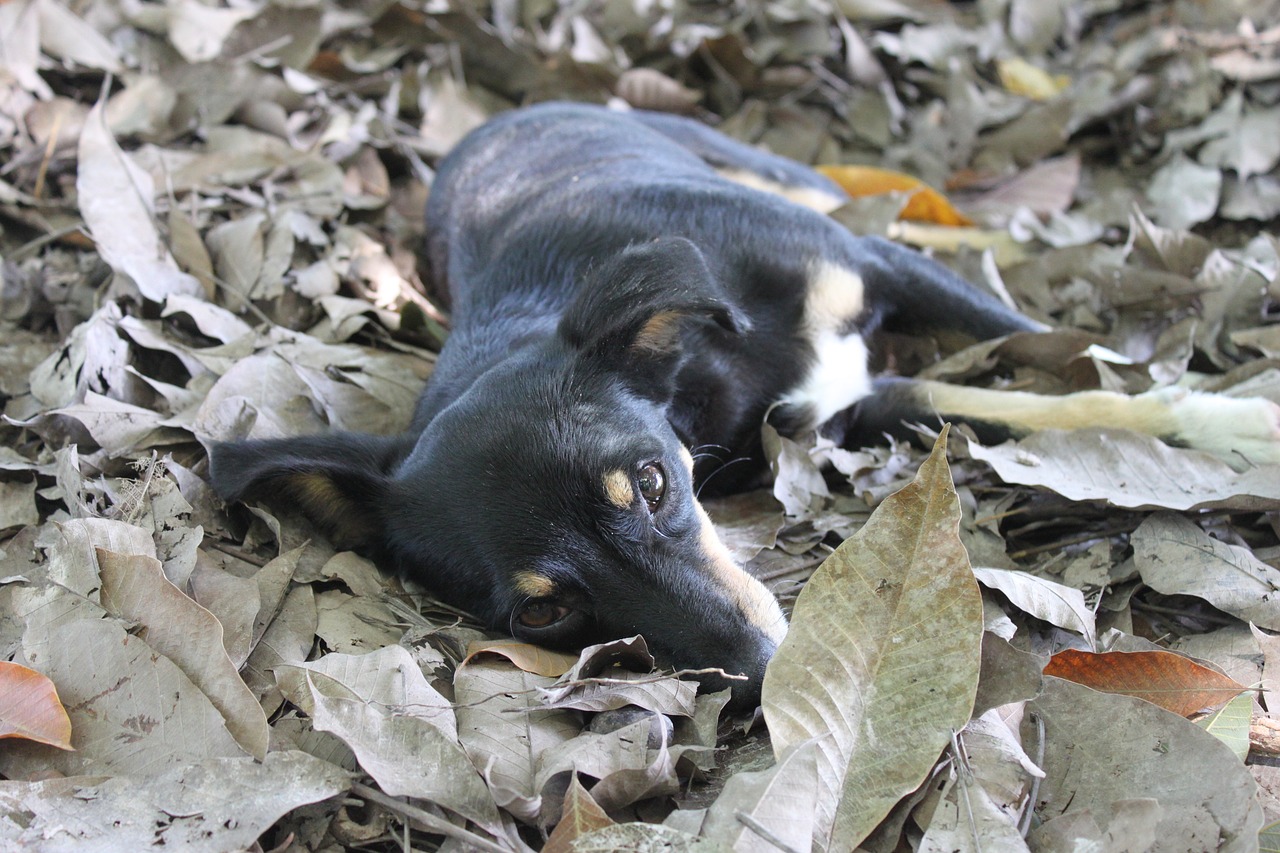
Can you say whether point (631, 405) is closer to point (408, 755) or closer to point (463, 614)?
point (463, 614)

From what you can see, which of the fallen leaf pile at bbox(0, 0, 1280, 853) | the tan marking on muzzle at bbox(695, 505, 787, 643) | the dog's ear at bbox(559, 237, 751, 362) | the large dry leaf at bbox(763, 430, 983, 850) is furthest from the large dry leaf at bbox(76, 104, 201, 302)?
the large dry leaf at bbox(763, 430, 983, 850)

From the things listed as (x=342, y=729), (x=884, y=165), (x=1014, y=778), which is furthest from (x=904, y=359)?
(x=342, y=729)

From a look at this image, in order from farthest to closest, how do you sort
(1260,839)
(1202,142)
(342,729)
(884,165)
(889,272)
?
(884,165), (1202,142), (889,272), (342,729), (1260,839)

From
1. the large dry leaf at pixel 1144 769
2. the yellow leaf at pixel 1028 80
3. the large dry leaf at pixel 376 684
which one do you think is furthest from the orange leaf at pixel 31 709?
the yellow leaf at pixel 1028 80

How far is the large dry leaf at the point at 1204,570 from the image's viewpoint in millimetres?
2197

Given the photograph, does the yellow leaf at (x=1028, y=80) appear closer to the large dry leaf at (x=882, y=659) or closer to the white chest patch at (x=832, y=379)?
the white chest patch at (x=832, y=379)

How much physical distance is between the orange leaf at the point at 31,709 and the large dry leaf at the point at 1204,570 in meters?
2.32

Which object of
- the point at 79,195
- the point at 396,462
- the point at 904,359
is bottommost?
the point at 904,359

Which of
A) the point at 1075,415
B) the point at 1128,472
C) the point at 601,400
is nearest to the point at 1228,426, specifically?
the point at 1075,415

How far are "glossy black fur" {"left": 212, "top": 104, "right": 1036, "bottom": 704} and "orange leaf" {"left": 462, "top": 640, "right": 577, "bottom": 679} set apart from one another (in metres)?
0.05

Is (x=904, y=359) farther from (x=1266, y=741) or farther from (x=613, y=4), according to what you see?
(x=613, y=4)

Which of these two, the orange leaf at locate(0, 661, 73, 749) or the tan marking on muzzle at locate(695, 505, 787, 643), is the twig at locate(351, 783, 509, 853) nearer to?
the orange leaf at locate(0, 661, 73, 749)

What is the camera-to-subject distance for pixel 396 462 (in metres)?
2.66

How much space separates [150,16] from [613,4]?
7.73 feet
